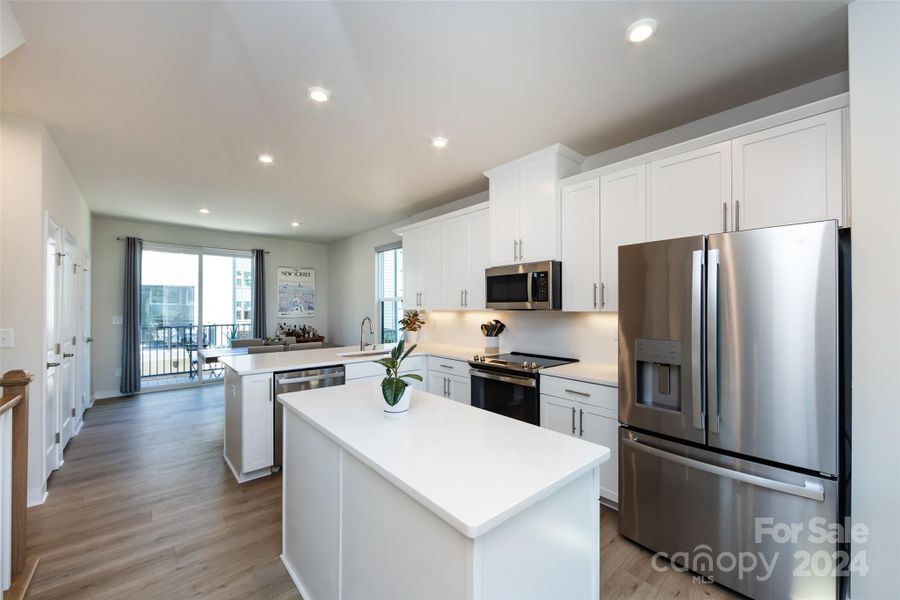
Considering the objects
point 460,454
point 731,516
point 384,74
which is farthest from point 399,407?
point 384,74

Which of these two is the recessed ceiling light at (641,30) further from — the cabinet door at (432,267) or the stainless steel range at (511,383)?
the cabinet door at (432,267)

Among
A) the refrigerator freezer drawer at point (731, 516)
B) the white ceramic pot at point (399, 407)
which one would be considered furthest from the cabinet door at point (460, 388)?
the white ceramic pot at point (399, 407)

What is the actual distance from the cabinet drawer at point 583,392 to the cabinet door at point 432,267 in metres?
1.85

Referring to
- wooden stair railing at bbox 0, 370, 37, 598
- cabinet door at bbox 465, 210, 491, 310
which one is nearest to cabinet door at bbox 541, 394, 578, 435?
cabinet door at bbox 465, 210, 491, 310

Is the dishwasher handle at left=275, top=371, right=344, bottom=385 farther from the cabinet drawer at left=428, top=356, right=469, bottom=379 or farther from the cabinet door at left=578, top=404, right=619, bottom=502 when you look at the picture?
the cabinet door at left=578, top=404, right=619, bottom=502

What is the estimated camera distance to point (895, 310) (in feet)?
4.94

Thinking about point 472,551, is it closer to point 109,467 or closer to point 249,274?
point 109,467

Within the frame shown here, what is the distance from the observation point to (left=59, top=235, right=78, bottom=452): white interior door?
3.42m

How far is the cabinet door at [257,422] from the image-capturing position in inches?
115

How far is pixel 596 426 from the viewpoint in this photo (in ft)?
8.29

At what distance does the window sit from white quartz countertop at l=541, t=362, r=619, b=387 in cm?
340

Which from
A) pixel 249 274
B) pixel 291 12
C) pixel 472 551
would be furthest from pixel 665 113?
pixel 249 274

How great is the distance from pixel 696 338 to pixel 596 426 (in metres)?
0.96

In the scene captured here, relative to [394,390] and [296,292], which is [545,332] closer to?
[394,390]
